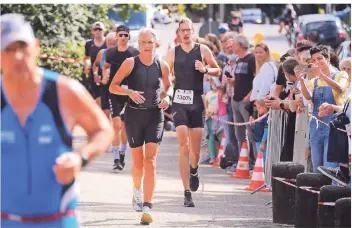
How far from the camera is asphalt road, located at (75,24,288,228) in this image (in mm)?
11992

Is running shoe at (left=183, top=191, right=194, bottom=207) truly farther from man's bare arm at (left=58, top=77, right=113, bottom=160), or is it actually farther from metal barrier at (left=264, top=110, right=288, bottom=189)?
man's bare arm at (left=58, top=77, right=113, bottom=160)

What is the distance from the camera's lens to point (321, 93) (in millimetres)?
12273

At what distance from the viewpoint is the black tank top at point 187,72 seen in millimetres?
13562

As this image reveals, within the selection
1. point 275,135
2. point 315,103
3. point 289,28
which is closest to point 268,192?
point 275,135

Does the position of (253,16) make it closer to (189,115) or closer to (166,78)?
(189,115)

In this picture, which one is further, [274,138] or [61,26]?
[61,26]

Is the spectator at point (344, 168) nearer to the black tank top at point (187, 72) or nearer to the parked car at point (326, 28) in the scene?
the black tank top at point (187, 72)

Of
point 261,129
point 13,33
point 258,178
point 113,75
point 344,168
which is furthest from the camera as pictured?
point 113,75

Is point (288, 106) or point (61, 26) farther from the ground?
point (61, 26)

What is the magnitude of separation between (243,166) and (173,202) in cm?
335

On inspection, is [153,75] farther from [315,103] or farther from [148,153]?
[315,103]

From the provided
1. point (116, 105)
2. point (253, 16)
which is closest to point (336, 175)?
point (116, 105)

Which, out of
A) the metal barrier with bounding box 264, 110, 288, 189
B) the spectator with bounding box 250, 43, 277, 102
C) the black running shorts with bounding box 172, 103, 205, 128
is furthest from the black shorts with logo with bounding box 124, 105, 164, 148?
the spectator with bounding box 250, 43, 277, 102

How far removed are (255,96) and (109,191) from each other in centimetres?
263
